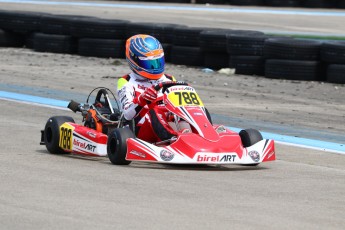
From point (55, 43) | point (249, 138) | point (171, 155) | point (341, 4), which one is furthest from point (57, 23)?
point (341, 4)

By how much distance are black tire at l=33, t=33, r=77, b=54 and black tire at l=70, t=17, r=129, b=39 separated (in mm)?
369

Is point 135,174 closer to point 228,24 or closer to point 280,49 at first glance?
point 280,49

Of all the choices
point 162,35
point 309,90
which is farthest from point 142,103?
point 162,35

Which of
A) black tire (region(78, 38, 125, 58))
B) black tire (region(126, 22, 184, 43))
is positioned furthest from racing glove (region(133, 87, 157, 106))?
black tire (region(78, 38, 125, 58))

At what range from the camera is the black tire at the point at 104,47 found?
19109 mm

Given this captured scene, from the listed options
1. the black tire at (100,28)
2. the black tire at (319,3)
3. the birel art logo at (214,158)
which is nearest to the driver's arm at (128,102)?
the birel art logo at (214,158)

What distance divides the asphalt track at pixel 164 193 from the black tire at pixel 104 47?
9.61m

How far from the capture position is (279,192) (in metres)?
7.37

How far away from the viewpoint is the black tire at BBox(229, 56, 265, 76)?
17.0m

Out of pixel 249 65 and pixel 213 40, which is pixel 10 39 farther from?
pixel 249 65

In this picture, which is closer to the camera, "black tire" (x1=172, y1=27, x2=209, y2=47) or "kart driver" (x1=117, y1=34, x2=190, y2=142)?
"kart driver" (x1=117, y1=34, x2=190, y2=142)

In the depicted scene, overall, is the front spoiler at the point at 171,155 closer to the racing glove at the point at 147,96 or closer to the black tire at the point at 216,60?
the racing glove at the point at 147,96

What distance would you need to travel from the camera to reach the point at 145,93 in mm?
8719

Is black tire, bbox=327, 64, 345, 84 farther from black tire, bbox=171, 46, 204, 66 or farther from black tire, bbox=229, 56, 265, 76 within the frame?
black tire, bbox=171, 46, 204, 66
